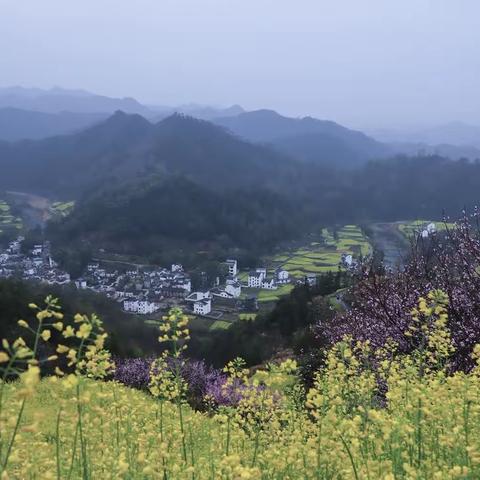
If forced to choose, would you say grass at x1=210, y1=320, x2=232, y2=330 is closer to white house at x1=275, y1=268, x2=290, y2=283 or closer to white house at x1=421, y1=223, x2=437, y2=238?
white house at x1=275, y1=268, x2=290, y2=283

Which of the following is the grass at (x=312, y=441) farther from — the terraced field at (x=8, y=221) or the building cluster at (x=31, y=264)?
the terraced field at (x=8, y=221)

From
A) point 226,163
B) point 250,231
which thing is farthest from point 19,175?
point 250,231

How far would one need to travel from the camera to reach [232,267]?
108 meters

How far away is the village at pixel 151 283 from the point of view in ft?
263

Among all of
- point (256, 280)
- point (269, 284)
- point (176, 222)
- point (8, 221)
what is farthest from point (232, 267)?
point (8, 221)

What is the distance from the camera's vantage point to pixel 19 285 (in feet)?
93.6

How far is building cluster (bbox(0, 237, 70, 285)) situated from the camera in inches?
3742

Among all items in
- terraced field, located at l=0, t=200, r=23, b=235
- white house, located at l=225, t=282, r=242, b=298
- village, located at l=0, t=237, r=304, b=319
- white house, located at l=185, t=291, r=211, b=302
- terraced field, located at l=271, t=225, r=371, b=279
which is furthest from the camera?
terraced field, located at l=0, t=200, r=23, b=235

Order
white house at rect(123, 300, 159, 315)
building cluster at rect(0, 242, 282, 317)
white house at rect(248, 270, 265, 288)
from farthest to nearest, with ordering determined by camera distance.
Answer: white house at rect(248, 270, 265, 288)
building cluster at rect(0, 242, 282, 317)
white house at rect(123, 300, 159, 315)

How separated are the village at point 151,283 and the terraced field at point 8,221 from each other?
46.6 ft

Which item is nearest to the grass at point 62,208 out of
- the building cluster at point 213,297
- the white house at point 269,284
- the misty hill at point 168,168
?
the misty hill at point 168,168

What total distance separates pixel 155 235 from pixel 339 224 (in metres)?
47.3

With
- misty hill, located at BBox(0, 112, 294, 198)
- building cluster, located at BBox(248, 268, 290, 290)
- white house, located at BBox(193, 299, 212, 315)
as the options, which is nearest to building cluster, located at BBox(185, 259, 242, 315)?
white house, located at BBox(193, 299, 212, 315)

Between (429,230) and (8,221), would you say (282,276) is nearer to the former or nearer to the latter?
(429,230)
